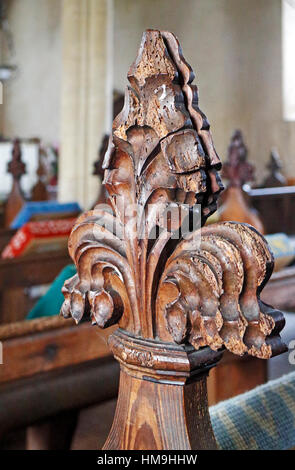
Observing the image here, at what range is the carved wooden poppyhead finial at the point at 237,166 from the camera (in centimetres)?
324

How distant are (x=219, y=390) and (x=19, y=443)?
0.73 meters

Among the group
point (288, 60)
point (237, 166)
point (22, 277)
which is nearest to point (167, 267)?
point (22, 277)

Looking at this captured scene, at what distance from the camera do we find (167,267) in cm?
45

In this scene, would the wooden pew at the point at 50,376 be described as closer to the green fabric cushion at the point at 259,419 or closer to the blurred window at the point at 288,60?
the green fabric cushion at the point at 259,419

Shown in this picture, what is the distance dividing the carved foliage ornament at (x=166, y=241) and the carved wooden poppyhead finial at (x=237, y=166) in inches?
110

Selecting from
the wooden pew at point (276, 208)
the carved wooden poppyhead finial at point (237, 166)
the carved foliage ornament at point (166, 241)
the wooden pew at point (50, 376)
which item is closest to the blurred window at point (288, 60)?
the wooden pew at point (276, 208)

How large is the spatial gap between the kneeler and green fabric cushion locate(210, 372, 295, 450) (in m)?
0.15

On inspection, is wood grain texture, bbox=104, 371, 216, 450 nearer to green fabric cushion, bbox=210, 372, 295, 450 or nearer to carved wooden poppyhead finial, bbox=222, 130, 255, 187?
green fabric cushion, bbox=210, 372, 295, 450

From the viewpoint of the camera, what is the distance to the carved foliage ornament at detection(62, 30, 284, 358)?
410 millimetres

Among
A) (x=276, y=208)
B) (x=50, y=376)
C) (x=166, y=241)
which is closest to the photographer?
(x=166, y=241)

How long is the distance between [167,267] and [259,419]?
0.30 meters

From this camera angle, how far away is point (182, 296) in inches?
17.0

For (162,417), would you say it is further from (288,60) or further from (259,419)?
(288,60)

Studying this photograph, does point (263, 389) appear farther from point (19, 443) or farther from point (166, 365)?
point (19, 443)
